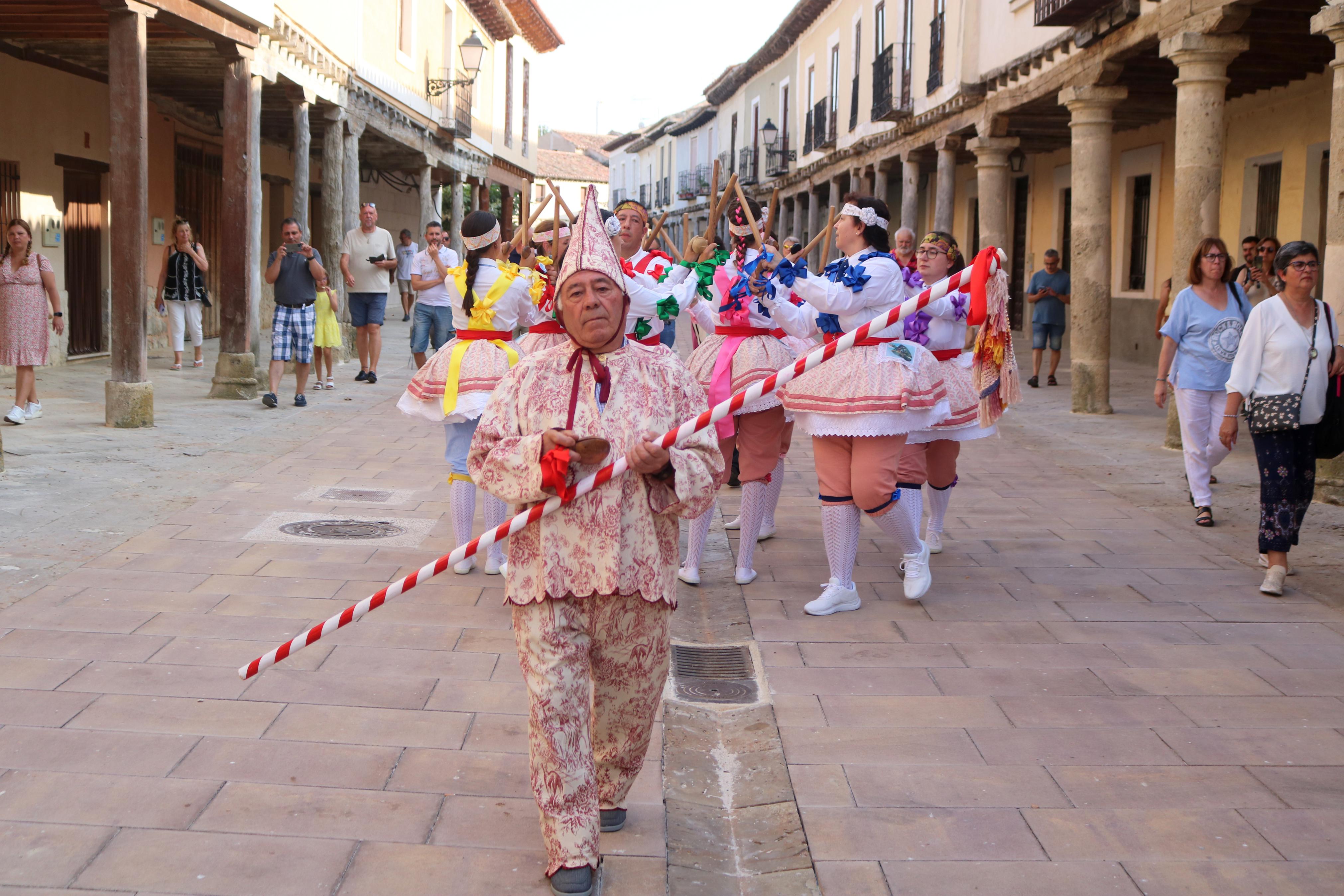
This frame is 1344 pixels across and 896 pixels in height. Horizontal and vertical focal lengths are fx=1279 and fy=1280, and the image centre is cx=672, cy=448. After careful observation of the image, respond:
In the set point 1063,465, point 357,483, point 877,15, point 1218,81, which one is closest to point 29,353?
point 357,483

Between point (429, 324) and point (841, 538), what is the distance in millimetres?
7911

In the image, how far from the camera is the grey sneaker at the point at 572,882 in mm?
2963

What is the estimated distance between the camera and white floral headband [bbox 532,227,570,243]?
20.5ft

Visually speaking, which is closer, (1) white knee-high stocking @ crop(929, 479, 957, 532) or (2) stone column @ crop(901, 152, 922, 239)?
(1) white knee-high stocking @ crop(929, 479, 957, 532)

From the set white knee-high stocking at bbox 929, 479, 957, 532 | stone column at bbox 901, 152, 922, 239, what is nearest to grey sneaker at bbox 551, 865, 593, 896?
white knee-high stocking at bbox 929, 479, 957, 532

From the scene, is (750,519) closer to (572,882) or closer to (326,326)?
(572,882)

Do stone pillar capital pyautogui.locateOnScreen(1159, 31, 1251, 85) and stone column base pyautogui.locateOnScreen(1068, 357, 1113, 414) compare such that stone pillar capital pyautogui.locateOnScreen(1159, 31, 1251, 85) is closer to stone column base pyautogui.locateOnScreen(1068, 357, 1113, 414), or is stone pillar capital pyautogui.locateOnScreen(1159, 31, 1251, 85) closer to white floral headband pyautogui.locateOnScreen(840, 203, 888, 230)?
stone column base pyautogui.locateOnScreen(1068, 357, 1113, 414)

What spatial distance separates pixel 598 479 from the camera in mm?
3053

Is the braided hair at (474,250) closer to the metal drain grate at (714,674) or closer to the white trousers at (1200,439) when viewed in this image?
the metal drain grate at (714,674)

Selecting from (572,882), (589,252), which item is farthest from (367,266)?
(572,882)

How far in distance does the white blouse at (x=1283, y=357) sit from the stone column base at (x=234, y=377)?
28.9ft

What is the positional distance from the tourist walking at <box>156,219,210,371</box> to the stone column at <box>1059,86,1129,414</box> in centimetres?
911

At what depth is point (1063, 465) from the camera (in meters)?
9.69

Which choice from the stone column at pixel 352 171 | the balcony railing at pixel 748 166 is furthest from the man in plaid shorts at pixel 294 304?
the balcony railing at pixel 748 166
